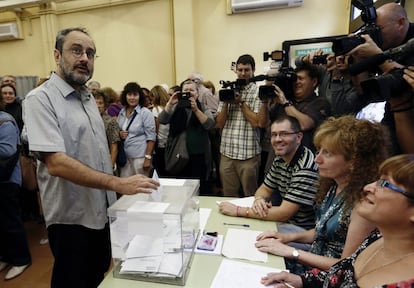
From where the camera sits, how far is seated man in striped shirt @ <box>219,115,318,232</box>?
1.41m

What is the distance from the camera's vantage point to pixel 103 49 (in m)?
5.12

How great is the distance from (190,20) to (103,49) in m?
1.77

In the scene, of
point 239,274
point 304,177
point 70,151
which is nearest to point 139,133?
point 70,151

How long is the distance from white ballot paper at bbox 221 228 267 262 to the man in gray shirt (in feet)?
1.86

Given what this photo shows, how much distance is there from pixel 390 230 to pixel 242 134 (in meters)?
1.66

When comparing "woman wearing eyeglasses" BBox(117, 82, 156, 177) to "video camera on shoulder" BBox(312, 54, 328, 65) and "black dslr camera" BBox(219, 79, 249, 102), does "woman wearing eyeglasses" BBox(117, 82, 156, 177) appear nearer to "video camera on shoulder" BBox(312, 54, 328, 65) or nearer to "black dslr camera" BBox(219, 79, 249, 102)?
"black dslr camera" BBox(219, 79, 249, 102)

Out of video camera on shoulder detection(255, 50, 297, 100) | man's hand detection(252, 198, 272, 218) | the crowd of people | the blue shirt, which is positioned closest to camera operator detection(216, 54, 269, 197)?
video camera on shoulder detection(255, 50, 297, 100)

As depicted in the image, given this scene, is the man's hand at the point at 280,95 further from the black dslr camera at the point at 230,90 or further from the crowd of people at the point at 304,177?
the black dslr camera at the point at 230,90

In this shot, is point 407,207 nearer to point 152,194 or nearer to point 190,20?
point 152,194

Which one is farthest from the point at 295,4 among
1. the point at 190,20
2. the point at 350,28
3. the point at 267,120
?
the point at 267,120

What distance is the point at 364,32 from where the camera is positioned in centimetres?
139

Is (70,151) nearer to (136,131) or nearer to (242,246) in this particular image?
(242,246)

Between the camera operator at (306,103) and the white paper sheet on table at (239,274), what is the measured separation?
1.06 m

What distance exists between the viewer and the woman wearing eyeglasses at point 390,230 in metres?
0.70
